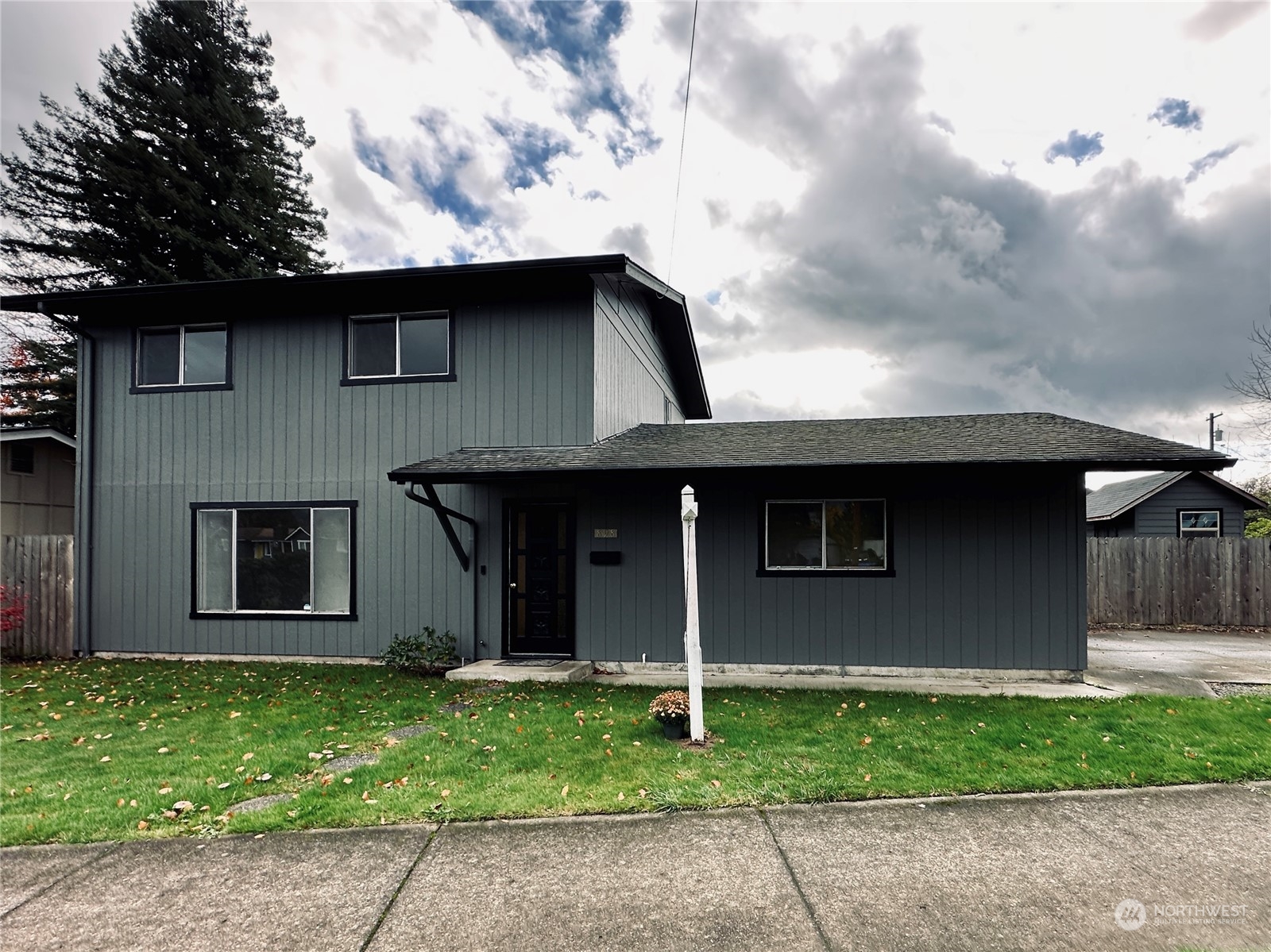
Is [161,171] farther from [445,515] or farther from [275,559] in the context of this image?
[445,515]

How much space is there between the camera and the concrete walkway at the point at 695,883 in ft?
8.43

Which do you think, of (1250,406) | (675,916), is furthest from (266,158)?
(1250,406)

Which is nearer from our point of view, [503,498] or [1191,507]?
[503,498]

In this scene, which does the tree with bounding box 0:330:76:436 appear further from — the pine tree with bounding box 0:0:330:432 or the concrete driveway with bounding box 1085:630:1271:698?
the concrete driveway with bounding box 1085:630:1271:698

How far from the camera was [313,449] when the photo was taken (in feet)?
29.3

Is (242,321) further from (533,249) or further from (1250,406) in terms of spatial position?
Result: (1250,406)

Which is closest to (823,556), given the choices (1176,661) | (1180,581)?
(1176,661)

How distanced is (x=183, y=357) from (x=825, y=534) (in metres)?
9.87

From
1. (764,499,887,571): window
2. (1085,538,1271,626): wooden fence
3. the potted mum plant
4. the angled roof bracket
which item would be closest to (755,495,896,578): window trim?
(764,499,887,571): window

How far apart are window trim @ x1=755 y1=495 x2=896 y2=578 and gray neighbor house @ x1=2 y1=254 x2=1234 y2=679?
3 cm

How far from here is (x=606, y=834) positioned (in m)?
3.47

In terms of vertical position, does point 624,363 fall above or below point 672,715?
above

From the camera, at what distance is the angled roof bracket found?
25.2 ft

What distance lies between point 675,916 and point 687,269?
13355 millimetres
